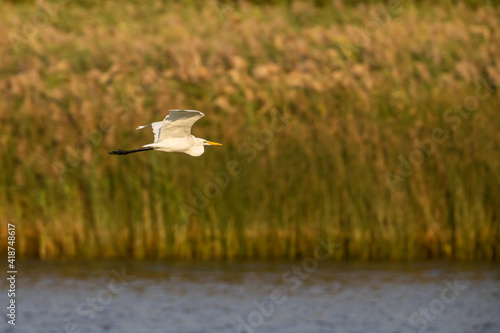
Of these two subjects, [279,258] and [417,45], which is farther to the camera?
[417,45]

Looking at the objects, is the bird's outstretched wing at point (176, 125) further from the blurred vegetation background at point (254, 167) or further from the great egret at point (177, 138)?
the blurred vegetation background at point (254, 167)

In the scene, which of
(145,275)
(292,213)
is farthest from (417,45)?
(145,275)

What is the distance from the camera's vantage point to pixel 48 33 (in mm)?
14211

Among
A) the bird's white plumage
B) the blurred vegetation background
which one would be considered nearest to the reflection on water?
the blurred vegetation background

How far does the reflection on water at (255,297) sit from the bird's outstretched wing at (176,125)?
2.52 metres

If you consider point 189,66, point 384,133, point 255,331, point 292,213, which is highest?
point 189,66

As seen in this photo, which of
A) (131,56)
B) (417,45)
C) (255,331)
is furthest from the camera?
(417,45)

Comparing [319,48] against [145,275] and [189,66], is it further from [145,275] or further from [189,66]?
[145,275]

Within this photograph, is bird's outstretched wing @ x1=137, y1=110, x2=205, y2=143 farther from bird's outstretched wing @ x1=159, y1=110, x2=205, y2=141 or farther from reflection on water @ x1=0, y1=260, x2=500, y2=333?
reflection on water @ x1=0, y1=260, x2=500, y2=333

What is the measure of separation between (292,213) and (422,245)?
4.76 feet

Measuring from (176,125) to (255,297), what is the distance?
11.7 feet

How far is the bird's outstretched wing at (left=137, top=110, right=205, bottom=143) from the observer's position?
7.18 meters

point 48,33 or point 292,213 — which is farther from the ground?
point 48,33

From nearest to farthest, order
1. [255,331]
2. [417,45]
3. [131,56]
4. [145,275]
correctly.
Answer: [255,331] → [145,275] → [131,56] → [417,45]
